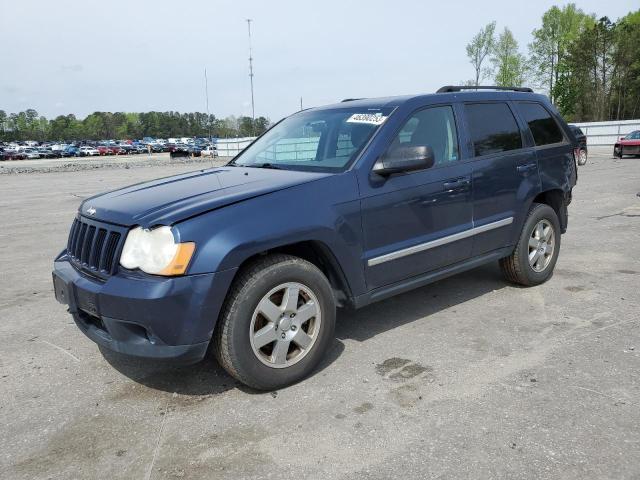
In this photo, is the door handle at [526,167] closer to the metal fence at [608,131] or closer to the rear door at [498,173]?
the rear door at [498,173]

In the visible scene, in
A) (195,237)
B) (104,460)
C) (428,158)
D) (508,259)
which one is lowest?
(104,460)

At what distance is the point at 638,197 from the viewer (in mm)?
11414

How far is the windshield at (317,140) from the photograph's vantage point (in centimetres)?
391

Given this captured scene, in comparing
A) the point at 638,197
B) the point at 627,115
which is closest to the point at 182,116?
the point at 627,115

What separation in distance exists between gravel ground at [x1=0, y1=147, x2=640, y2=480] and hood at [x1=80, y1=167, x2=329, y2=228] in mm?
1118

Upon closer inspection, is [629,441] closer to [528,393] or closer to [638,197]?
[528,393]

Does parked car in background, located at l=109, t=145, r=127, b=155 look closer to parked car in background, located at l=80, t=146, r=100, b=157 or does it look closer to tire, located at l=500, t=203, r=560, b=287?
parked car in background, located at l=80, t=146, r=100, b=157

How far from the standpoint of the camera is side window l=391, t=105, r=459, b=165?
13.5ft

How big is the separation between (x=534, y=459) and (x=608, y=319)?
2.19m

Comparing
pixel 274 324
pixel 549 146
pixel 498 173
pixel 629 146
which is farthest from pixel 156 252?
pixel 629 146

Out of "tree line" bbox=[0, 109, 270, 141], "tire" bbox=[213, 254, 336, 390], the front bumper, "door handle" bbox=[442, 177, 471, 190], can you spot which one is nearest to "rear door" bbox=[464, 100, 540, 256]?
"door handle" bbox=[442, 177, 471, 190]

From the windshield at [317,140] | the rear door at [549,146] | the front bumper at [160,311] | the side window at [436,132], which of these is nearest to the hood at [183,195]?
the windshield at [317,140]

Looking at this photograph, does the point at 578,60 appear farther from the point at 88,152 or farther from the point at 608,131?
the point at 88,152

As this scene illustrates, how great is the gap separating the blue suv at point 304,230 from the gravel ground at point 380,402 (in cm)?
38
